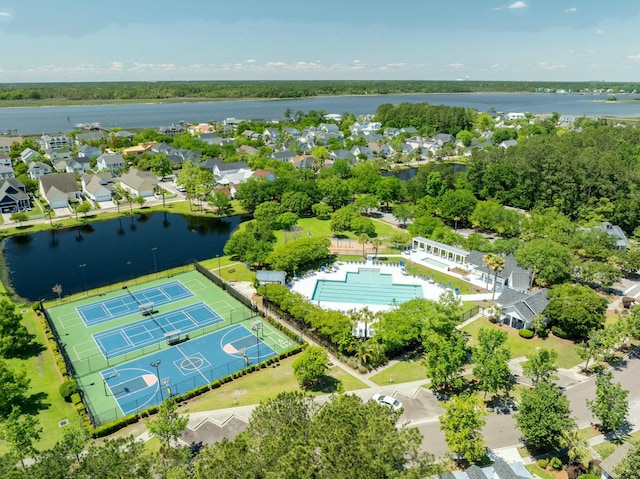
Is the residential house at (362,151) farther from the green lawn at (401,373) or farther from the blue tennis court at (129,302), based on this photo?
the green lawn at (401,373)

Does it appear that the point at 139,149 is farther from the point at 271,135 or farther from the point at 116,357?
the point at 116,357

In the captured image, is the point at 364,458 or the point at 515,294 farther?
the point at 515,294

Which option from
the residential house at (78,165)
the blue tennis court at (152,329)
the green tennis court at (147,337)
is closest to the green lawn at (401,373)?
the green tennis court at (147,337)

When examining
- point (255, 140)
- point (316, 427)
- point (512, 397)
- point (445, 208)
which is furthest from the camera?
point (255, 140)

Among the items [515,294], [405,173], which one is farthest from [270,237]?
[405,173]

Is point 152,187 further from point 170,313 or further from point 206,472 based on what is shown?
point 206,472

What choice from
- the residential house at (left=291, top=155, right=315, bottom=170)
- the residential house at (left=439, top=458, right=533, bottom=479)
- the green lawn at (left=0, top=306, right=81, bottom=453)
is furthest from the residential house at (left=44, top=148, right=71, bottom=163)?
the residential house at (left=439, top=458, right=533, bottom=479)
